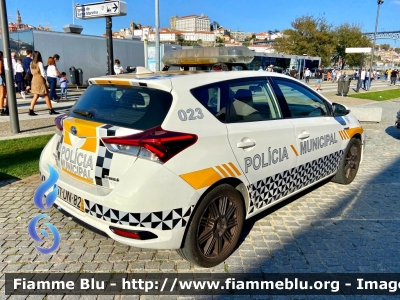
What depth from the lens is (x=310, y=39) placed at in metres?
51.4

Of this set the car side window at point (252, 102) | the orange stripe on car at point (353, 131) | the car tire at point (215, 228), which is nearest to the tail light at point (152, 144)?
the car tire at point (215, 228)

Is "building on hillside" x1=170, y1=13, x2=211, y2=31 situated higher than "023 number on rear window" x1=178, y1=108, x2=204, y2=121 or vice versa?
"building on hillside" x1=170, y1=13, x2=211, y2=31

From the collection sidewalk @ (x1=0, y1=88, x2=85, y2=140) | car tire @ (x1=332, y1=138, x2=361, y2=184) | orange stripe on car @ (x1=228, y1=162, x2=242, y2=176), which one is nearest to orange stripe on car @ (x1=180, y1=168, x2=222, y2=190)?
orange stripe on car @ (x1=228, y1=162, x2=242, y2=176)

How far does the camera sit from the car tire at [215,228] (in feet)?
9.24

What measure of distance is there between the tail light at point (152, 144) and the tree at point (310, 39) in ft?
173

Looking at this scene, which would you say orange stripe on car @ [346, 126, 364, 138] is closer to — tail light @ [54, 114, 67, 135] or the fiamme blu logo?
tail light @ [54, 114, 67, 135]

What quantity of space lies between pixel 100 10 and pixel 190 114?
7.36 meters

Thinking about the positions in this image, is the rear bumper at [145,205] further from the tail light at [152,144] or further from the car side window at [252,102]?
the car side window at [252,102]

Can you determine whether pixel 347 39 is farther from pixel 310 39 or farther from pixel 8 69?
pixel 8 69

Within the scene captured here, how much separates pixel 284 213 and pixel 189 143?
6.93 ft

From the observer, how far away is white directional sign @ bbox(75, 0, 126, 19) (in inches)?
335

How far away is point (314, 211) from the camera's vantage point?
4.34 meters

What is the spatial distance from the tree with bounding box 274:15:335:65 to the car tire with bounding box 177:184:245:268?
2056 inches

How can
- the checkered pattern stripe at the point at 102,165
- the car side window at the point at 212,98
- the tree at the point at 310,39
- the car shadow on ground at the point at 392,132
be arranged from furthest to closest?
the tree at the point at 310,39 → the car shadow on ground at the point at 392,132 → the car side window at the point at 212,98 → the checkered pattern stripe at the point at 102,165
